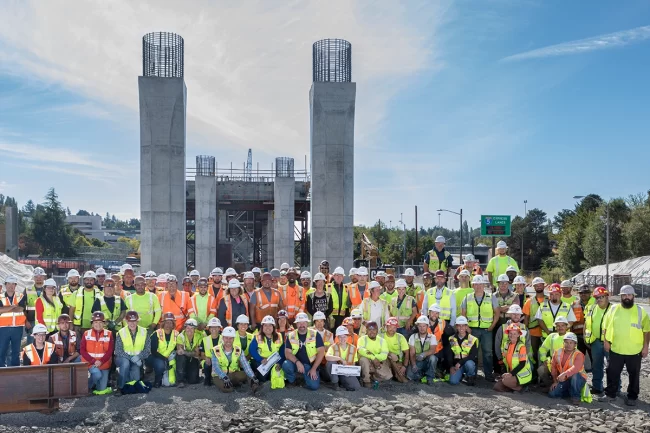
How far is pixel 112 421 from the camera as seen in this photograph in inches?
320

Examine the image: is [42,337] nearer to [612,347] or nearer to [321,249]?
[612,347]

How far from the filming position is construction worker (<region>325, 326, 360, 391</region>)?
384 inches

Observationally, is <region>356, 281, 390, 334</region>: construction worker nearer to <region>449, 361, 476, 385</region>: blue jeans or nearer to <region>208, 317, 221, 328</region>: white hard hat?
<region>449, 361, 476, 385</region>: blue jeans

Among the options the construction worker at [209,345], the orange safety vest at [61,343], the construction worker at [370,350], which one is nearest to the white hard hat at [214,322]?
the construction worker at [209,345]

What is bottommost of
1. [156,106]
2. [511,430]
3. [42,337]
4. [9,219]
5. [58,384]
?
[511,430]

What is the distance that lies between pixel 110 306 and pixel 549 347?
7696 mm

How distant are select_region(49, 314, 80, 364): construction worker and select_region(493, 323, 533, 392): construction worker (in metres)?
7.14

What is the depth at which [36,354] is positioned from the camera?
903cm

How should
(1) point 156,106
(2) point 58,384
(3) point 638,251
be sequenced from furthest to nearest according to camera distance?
(3) point 638,251
(1) point 156,106
(2) point 58,384

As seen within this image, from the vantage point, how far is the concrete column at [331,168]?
18.8 meters

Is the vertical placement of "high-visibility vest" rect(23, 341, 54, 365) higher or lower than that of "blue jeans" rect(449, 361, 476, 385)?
higher

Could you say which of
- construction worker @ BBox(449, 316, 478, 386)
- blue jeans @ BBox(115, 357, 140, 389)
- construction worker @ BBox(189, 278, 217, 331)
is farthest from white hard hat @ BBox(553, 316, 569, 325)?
blue jeans @ BBox(115, 357, 140, 389)

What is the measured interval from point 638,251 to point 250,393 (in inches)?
→ 1622

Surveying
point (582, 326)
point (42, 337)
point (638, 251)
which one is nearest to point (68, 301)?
point (42, 337)
